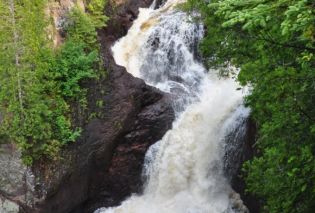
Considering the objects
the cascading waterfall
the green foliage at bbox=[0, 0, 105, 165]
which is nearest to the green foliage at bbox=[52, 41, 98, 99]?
the green foliage at bbox=[0, 0, 105, 165]

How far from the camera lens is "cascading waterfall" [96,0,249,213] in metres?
11.9

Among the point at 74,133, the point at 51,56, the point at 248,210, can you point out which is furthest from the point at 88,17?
the point at 248,210

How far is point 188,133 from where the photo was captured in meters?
12.5

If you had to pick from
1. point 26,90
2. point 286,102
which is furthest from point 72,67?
point 286,102

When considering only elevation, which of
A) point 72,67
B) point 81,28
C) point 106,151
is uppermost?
point 81,28

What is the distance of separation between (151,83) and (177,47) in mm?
1605

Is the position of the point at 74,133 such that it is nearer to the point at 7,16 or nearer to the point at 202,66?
the point at 7,16

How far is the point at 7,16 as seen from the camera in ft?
35.7

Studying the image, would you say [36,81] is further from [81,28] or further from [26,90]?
[81,28]

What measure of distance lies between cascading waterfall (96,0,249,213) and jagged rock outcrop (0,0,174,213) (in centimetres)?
40

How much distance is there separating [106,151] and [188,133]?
2.61m

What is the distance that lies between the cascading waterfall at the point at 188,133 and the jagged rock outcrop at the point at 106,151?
404mm

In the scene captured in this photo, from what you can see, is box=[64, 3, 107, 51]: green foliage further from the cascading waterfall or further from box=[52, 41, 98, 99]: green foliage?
the cascading waterfall

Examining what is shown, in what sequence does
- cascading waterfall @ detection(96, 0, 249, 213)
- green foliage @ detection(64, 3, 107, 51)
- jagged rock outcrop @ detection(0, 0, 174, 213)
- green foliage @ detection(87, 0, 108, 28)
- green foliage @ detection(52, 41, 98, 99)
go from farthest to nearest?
green foliage @ detection(87, 0, 108, 28)
green foliage @ detection(64, 3, 107, 51)
green foliage @ detection(52, 41, 98, 99)
cascading waterfall @ detection(96, 0, 249, 213)
jagged rock outcrop @ detection(0, 0, 174, 213)
